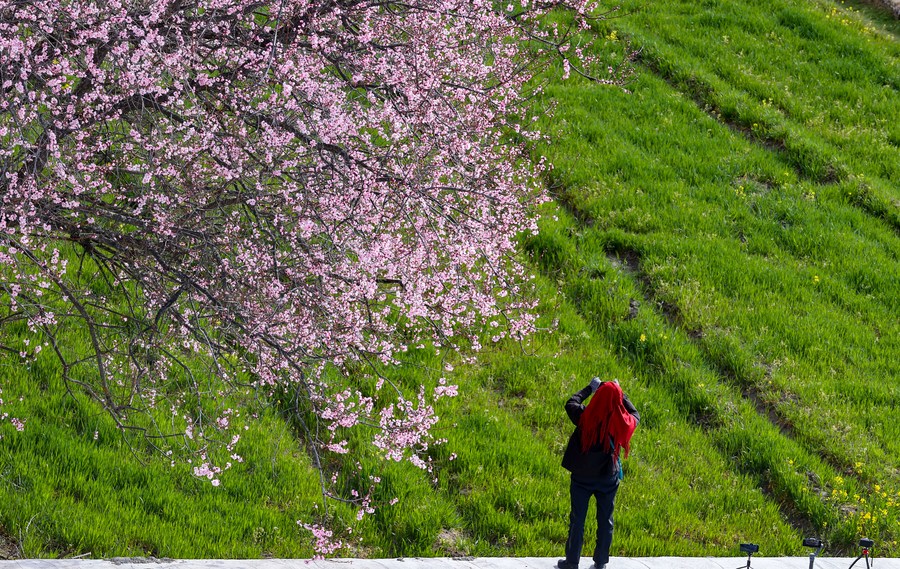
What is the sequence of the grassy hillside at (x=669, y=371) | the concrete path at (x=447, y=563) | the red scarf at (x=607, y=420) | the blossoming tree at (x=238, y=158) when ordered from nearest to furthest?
1. the blossoming tree at (x=238, y=158)
2. the concrete path at (x=447, y=563)
3. the red scarf at (x=607, y=420)
4. the grassy hillside at (x=669, y=371)

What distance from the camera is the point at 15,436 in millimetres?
7844

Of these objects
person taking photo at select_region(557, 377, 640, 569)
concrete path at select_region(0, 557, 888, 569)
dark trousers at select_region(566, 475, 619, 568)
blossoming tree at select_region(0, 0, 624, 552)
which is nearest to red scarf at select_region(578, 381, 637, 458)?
person taking photo at select_region(557, 377, 640, 569)

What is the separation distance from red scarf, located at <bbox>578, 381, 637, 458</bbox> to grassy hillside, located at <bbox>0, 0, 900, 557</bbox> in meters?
1.28

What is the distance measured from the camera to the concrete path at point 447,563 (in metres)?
6.66

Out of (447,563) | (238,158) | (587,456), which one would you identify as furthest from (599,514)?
(238,158)

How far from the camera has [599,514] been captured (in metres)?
7.66

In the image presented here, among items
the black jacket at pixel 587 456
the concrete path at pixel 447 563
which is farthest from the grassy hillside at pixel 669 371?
the black jacket at pixel 587 456

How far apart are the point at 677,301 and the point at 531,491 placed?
436 cm

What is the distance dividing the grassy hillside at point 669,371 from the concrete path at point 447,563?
21cm

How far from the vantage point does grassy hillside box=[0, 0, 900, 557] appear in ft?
25.7

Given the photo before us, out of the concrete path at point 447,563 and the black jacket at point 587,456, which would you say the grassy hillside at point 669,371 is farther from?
the black jacket at point 587,456

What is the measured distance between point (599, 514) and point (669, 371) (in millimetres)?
3653

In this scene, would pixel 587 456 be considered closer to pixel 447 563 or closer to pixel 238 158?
pixel 447 563

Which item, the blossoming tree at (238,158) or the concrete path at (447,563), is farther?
the concrete path at (447,563)
